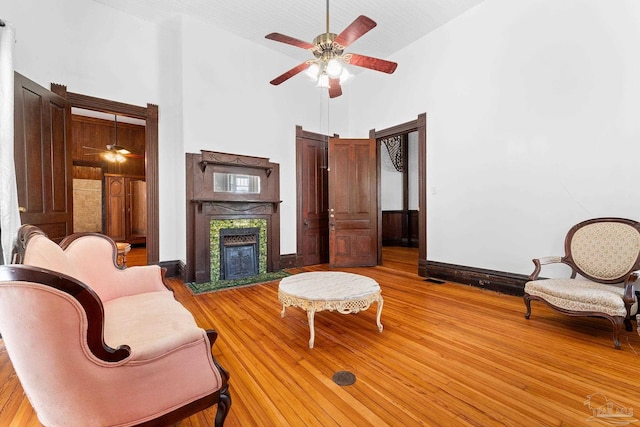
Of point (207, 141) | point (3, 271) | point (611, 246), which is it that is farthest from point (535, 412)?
point (207, 141)

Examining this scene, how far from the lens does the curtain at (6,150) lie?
2320 millimetres

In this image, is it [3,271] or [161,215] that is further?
[161,215]

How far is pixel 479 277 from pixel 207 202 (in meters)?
4.03

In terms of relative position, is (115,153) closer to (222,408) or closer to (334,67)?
(334,67)

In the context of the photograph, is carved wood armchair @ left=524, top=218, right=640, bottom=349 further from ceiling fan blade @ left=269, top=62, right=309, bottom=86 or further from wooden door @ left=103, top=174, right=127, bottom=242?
wooden door @ left=103, top=174, right=127, bottom=242

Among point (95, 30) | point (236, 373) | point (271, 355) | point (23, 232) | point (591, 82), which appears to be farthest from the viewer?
point (95, 30)

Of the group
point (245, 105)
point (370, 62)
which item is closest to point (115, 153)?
point (245, 105)

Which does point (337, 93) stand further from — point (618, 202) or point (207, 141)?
point (618, 202)

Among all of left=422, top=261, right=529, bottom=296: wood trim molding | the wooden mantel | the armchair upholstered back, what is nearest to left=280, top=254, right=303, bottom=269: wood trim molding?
the wooden mantel

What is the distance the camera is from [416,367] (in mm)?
2000

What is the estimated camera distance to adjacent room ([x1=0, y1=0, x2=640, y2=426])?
1491 millimetres

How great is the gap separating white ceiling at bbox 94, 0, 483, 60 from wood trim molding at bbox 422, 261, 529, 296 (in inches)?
145

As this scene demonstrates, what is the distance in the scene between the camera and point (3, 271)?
879 mm

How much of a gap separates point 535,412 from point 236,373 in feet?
5.85
